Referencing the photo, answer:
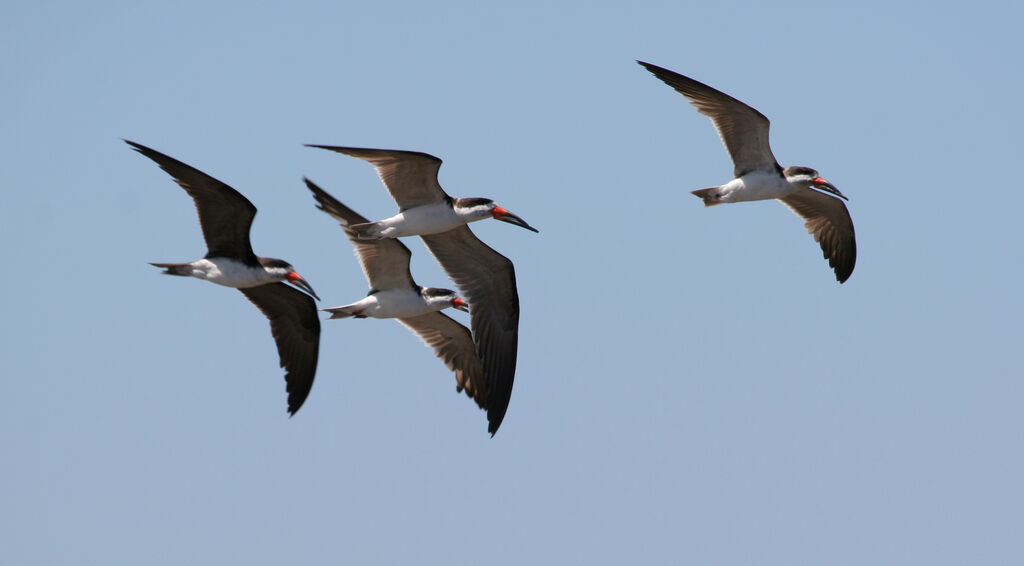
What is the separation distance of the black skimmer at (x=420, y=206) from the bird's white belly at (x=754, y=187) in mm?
3777

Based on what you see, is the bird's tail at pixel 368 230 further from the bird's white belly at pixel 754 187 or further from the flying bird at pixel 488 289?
the bird's white belly at pixel 754 187

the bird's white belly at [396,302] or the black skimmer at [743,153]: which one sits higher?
the black skimmer at [743,153]

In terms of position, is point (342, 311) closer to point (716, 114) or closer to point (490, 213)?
point (490, 213)

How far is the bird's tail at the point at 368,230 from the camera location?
2625 cm

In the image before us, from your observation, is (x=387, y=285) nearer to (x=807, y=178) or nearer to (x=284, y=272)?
(x=284, y=272)

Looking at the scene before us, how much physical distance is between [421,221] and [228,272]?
10.9 feet

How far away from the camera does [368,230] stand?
1037 inches

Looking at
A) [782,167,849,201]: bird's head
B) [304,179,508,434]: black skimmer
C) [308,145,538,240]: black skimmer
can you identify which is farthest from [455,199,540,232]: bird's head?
[782,167,849,201]: bird's head

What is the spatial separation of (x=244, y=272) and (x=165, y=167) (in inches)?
97.5

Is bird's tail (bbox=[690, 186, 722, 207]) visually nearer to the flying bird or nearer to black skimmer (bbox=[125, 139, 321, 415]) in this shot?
the flying bird

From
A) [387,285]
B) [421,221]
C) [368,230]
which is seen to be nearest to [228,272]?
[368,230]

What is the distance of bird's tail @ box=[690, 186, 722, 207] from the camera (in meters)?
27.6

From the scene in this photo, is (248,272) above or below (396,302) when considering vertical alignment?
above

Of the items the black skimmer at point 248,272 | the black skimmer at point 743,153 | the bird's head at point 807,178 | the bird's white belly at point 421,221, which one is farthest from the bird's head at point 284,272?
the bird's head at point 807,178
